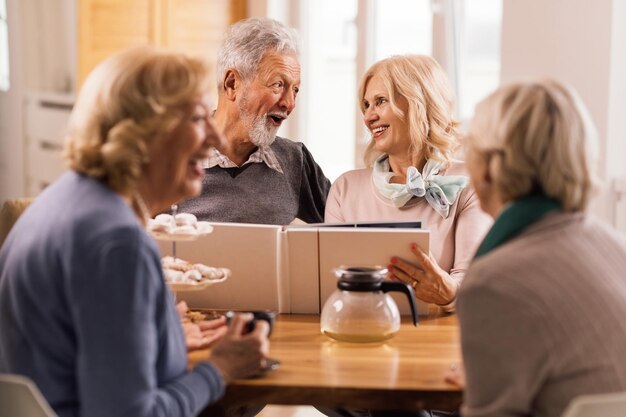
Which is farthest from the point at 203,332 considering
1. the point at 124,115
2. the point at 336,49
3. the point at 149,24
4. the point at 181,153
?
the point at 336,49

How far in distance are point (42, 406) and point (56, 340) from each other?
0.39ft

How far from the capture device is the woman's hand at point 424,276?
209 centimetres

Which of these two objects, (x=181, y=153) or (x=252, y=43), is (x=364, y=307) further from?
(x=252, y=43)

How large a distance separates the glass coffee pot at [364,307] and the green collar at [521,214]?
39 cm

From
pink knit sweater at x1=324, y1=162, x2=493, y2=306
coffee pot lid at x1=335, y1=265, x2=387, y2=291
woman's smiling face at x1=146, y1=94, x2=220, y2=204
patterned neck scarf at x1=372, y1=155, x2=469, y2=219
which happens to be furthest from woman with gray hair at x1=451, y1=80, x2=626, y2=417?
patterned neck scarf at x1=372, y1=155, x2=469, y2=219

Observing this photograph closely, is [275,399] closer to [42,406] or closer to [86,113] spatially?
[42,406]

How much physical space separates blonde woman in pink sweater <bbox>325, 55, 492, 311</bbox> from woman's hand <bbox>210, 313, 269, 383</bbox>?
88cm

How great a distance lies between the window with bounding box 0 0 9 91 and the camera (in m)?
3.93

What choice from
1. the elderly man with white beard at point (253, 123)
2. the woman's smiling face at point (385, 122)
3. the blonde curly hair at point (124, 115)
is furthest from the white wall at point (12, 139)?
the blonde curly hair at point (124, 115)

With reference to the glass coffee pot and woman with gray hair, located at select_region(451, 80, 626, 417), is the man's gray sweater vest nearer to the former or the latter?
the glass coffee pot

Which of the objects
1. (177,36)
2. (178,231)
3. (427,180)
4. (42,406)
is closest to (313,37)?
(177,36)

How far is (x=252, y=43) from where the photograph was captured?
2826 mm

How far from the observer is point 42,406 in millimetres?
1352

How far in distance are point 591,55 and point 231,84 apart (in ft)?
5.11
